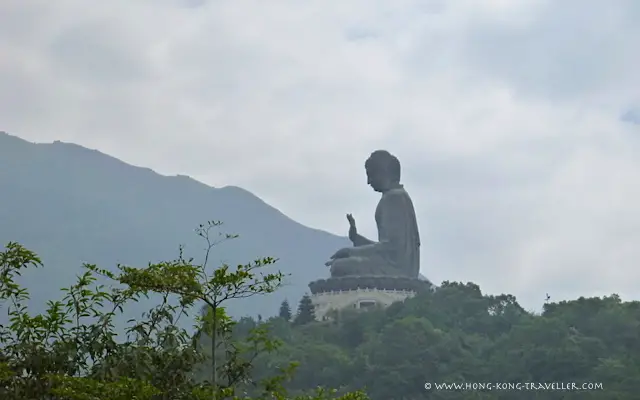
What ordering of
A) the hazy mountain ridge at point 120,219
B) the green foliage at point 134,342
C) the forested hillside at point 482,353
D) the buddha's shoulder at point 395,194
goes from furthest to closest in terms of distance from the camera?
the hazy mountain ridge at point 120,219 → the buddha's shoulder at point 395,194 → the forested hillside at point 482,353 → the green foliage at point 134,342

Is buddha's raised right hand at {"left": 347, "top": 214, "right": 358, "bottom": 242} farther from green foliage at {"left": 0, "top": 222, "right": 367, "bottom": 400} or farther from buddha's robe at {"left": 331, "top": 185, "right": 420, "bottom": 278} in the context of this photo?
green foliage at {"left": 0, "top": 222, "right": 367, "bottom": 400}

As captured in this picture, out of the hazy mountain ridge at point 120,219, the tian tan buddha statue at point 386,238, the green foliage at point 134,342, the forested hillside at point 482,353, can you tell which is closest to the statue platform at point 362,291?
the tian tan buddha statue at point 386,238

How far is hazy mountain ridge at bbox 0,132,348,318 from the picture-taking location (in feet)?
348

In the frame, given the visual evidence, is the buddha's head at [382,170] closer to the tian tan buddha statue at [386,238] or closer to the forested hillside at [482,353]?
the tian tan buddha statue at [386,238]

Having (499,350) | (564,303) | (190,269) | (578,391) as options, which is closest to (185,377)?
(190,269)

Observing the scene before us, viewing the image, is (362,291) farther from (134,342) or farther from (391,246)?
(134,342)

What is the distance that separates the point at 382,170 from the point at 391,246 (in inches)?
103

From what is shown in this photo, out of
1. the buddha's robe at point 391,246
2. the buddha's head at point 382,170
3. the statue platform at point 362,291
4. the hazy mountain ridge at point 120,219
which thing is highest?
the hazy mountain ridge at point 120,219

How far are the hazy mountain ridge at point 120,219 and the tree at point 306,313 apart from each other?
5769cm

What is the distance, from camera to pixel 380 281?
117ft

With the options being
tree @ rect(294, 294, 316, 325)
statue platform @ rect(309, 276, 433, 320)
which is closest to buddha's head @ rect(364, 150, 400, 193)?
statue platform @ rect(309, 276, 433, 320)

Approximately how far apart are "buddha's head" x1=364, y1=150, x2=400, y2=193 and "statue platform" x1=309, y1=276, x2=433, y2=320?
3589 mm

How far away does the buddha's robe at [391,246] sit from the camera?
3609 centimetres

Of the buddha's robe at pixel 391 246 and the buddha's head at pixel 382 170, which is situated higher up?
the buddha's head at pixel 382 170
